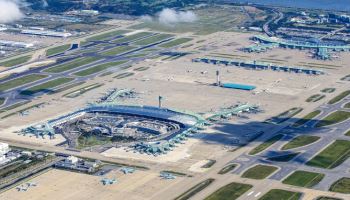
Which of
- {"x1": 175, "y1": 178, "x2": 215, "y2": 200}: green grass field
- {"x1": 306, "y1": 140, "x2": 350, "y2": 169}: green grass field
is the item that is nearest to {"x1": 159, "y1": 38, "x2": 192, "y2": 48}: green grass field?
{"x1": 306, "y1": 140, "x2": 350, "y2": 169}: green grass field

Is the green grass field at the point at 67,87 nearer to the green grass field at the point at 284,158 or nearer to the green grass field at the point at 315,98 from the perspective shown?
the green grass field at the point at 315,98

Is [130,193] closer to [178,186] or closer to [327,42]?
[178,186]

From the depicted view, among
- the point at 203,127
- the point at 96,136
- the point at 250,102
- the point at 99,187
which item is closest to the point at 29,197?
the point at 99,187

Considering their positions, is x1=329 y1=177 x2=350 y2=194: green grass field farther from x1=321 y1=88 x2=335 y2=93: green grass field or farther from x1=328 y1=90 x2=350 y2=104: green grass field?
x1=321 y1=88 x2=335 y2=93: green grass field

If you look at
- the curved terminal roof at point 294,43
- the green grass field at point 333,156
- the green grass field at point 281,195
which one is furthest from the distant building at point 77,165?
the curved terminal roof at point 294,43

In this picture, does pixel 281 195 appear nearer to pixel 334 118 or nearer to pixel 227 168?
pixel 227 168

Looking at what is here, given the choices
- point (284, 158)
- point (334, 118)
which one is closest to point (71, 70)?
point (334, 118)
